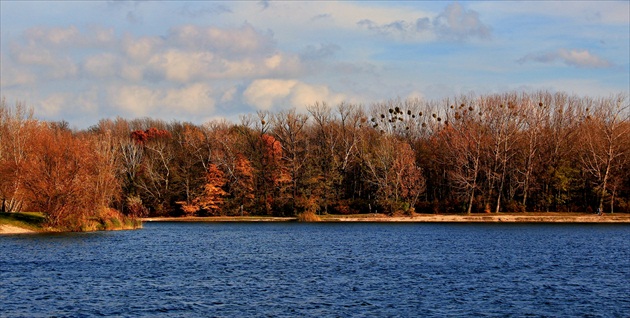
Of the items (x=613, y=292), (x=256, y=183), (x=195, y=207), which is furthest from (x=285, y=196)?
(x=613, y=292)

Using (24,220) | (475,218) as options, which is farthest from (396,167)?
(24,220)

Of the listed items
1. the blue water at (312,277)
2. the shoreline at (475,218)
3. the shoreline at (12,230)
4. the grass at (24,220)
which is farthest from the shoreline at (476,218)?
the shoreline at (12,230)

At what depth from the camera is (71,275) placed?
37.1 meters

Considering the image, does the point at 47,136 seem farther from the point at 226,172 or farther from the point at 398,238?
the point at 226,172

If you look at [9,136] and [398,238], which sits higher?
[9,136]

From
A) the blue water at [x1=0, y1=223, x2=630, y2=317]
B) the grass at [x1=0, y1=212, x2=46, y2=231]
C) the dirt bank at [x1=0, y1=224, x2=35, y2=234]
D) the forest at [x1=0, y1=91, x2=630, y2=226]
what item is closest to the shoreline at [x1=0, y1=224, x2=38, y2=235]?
the dirt bank at [x1=0, y1=224, x2=35, y2=234]

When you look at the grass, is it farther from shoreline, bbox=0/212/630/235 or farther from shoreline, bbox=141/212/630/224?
shoreline, bbox=141/212/630/224

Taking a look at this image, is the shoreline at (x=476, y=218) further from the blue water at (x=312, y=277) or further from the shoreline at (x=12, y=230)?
Answer: the shoreline at (x=12, y=230)

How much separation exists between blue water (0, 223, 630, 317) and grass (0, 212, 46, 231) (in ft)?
16.6

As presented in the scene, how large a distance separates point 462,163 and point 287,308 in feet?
251

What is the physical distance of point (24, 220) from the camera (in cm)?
6600

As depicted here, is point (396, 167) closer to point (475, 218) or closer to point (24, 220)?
point (475, 218)

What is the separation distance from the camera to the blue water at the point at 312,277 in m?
28.2

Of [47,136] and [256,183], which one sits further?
[256,183]
